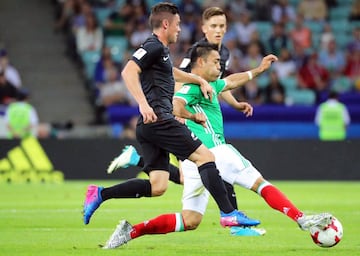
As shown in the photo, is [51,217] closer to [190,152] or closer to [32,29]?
[190,152]

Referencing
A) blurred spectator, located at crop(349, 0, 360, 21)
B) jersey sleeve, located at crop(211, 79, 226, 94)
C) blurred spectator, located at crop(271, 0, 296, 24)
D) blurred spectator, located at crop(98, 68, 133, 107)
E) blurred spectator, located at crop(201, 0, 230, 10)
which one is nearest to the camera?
jersey sleeve, located at crop(211, 79, 226, 94)

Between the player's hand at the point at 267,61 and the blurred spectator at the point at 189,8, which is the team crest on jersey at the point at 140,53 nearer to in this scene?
the player's hand at the point at 267,61

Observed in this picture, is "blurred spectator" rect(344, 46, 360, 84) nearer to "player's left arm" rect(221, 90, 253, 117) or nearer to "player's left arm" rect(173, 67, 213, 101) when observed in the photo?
"player's left arm" rect(221, 90, 253, 117)

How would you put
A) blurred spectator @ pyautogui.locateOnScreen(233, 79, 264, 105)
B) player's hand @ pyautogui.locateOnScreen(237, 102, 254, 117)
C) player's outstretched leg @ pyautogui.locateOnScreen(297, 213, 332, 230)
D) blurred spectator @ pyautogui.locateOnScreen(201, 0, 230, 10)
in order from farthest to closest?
blurred spectator @ pyautogui.locateOnScreen(201, 0, 230, 10)
blurred spectator @ pyautogui.locateOnScreen(233, 79, 264, 105)
player's hand @ pyautogui.locateOnScreen(237, 102, 254, 117)
player's outstretched leg @ pyautogui.locateOnScreen(297, 213, 332, 230)

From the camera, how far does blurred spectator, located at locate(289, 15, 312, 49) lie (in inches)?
1027

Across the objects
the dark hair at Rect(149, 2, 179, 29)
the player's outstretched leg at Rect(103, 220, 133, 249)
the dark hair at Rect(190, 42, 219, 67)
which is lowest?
the player's outstretched leg at Rect(103, 220, 133, 249)

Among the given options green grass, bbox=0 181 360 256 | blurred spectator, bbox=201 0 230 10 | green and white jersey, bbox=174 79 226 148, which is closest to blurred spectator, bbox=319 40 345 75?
blurred spectator, bbox=201 0 230 10

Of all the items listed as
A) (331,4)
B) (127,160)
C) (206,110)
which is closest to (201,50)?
(206,110)

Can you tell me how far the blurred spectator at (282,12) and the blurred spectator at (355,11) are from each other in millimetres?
1585

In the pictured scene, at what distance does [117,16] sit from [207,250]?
694 inches

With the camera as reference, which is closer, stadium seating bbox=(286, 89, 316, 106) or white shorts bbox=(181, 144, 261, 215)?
white shorts bbox=(181, 144, 261, 215)

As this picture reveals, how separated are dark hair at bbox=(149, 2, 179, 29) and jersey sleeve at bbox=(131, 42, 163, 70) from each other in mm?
281

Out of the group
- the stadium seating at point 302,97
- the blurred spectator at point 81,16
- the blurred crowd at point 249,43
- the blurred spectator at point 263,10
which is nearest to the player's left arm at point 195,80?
the blurred crowd at point 249,43

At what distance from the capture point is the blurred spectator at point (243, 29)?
26.0m
